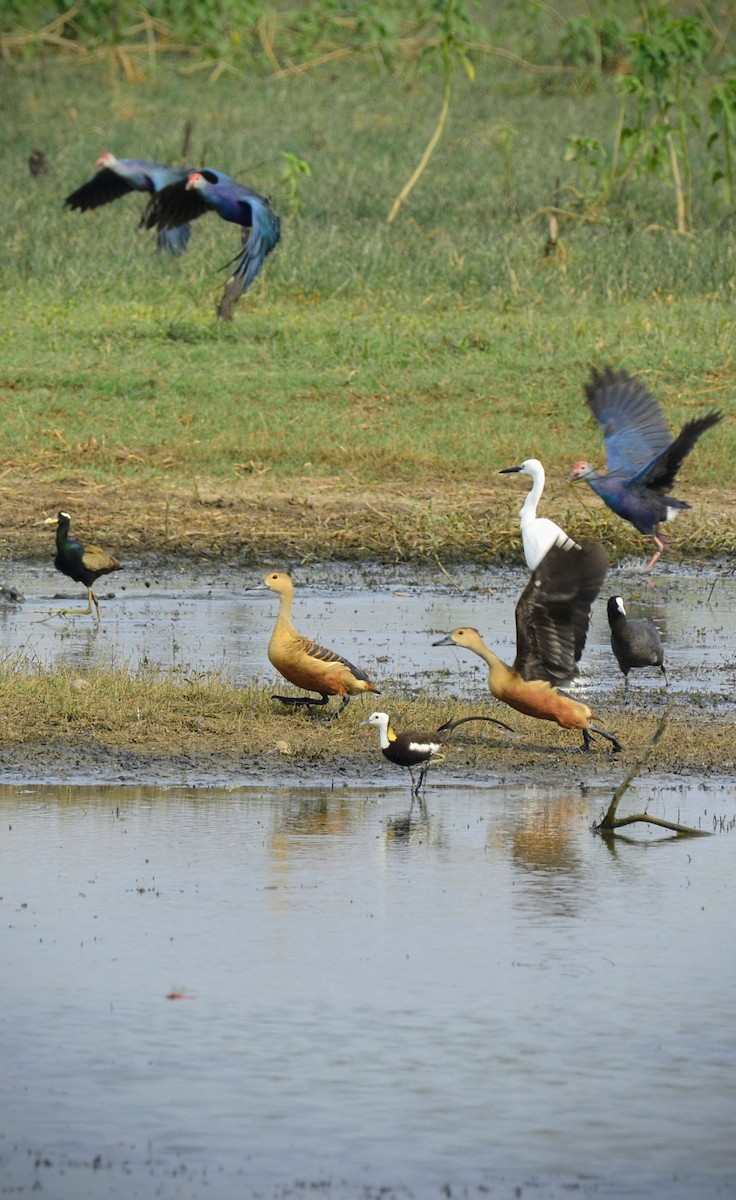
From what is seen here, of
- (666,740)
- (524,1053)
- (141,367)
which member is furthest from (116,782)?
(141,367)

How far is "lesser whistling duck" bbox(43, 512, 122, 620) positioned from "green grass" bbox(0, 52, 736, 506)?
122 inches

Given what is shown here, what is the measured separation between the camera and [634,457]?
13086mm

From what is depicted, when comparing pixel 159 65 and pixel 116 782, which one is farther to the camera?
pixel 159 65

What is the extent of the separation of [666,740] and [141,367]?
9.54 m

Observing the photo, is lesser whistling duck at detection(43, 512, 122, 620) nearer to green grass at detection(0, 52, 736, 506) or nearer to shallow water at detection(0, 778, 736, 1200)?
green grass at detection(0, 52, 736, 506)

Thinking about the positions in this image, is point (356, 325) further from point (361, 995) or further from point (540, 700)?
point (361, 995)

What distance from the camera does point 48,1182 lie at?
479 centimetres

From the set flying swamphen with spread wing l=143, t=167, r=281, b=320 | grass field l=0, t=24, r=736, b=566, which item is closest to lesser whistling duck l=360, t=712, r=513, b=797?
grass field l=0, t=24, r=736, b=566

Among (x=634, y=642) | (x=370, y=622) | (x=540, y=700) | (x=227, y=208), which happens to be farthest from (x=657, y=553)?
(x=540, y=700)

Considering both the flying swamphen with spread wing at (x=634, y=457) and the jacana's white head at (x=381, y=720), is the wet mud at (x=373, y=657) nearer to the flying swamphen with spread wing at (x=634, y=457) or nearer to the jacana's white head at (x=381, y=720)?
the jacana's white head at (x=381, y=720)

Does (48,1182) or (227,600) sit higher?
→ (48,1182)

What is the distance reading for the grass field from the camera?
14680 mm

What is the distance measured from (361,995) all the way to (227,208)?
9597 millimetres

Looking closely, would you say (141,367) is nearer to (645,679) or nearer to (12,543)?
(12,543)
